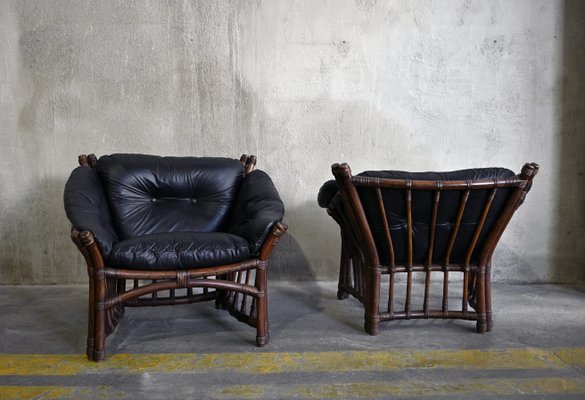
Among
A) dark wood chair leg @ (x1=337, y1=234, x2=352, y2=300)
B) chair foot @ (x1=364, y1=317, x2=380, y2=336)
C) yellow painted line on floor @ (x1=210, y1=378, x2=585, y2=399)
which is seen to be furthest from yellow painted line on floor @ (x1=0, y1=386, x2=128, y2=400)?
dark wood chair leg @ (x1=337, y1=234, x2=352, y2=300)

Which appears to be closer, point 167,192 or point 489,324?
point 489,324

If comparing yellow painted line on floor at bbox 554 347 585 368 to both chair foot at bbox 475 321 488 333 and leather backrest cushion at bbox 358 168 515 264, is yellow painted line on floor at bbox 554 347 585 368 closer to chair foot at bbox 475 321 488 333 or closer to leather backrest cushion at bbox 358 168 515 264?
chair foot at bbox 475 321 488 333

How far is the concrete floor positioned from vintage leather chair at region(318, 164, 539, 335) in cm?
22

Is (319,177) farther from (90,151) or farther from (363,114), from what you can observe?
(90,151)

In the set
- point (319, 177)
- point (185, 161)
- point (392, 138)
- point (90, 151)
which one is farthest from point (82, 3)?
point (392, 138)

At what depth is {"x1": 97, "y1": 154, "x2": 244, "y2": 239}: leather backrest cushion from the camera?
2.97m

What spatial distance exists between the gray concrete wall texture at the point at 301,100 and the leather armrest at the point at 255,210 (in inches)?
28.9

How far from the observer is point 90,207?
2621 millimetres

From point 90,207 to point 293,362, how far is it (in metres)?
1.22

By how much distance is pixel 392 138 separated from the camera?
383 cm

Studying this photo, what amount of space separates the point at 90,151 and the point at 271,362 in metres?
2.14

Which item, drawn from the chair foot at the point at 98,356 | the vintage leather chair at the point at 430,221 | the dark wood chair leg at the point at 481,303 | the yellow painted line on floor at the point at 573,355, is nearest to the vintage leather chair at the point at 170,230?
the chair foot at the point at 98,356

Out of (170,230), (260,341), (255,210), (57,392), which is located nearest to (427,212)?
(255,210)

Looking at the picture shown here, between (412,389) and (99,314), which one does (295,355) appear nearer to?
(412,389)
